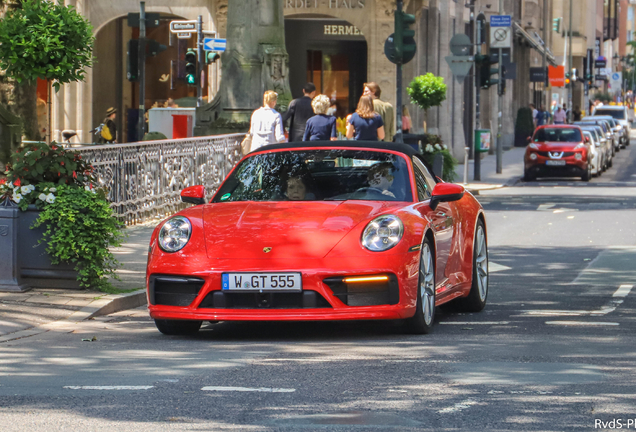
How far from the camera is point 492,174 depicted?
34.1 metres

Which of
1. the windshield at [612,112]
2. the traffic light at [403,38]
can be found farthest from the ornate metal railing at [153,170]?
the windshield at [612,112]

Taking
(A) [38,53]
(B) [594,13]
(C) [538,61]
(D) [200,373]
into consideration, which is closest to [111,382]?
(D) [200,373]

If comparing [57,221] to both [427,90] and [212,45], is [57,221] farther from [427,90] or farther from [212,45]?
[427,90]

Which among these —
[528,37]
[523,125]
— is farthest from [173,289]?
[523,125]

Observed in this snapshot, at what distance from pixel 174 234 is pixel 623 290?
15.4ft

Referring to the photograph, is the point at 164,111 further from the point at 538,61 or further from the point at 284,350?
the point at 538,61

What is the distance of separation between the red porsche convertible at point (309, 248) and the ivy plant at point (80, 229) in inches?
53.2

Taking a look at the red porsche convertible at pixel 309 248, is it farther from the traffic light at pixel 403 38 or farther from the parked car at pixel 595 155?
the parked car at pixel 595 155

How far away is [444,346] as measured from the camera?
25.5 ft

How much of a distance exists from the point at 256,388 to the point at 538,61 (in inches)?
2683

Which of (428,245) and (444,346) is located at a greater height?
(428,245)

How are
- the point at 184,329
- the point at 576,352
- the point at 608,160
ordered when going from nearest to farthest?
1. the point at 576,352
2. the point at 184,329
3. the point at 608,160

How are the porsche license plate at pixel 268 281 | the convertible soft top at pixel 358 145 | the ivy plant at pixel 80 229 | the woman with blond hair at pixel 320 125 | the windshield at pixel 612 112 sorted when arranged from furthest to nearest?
the windshield at pixel 612 112 → the woman with blond hair at pixel 320 125 → the ivy plant at pixel 80 229 → the convertible soft top at pixel 358 145 → the porsche license plate at pixel 268 281

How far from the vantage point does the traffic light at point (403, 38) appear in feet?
64.7
